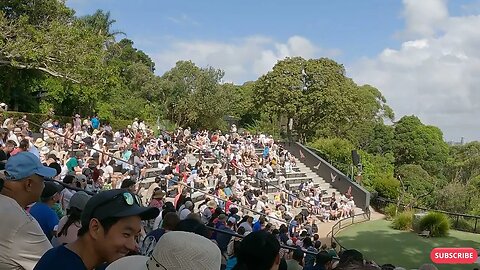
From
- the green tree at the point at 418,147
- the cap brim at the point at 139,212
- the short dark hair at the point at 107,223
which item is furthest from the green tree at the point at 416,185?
the short dark hair at the point at 107,223

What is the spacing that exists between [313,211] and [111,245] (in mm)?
21752

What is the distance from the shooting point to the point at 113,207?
225 cm

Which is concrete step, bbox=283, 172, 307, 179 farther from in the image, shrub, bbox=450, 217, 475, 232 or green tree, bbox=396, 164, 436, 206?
shrub, bbox=450, 217, 475, 232

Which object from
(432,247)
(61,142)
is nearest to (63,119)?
(61,142)

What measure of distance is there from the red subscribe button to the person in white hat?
16.2 m

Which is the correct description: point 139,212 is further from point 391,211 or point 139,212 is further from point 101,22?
point 101,22

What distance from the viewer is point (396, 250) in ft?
56.5

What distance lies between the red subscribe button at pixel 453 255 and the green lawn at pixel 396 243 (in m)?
0.27

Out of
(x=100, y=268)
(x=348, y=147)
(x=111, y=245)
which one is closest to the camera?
(x=111, y=245)

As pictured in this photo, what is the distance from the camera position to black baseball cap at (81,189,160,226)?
7.36 ft

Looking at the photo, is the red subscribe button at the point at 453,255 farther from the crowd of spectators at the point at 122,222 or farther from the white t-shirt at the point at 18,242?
the white t-shirt at the point at 18,242

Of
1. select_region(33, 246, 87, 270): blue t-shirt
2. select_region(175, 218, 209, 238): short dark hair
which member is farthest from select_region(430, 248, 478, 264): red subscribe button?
select_region(33, 246, 87, 270): blue t-shirt

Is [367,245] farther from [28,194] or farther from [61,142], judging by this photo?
[28,194]

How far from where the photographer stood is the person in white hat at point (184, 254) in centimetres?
164
